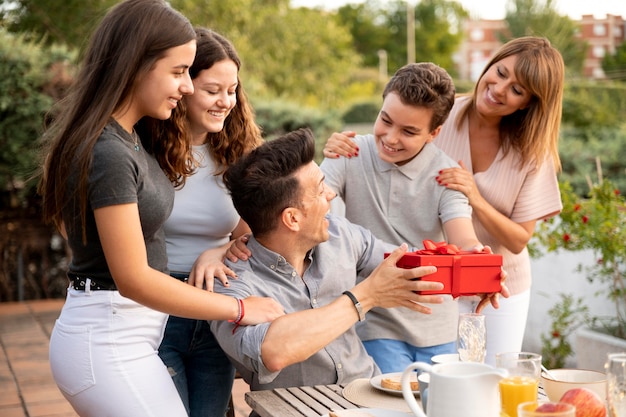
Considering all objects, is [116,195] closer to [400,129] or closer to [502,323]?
[400,129]

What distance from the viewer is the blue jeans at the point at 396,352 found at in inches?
108

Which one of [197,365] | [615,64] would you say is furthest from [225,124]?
[615,64]

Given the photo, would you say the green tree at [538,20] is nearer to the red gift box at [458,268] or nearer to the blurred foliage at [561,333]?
the blurred foliage at [561,333]

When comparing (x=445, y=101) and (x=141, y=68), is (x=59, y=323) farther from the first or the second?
(x=445, y=101)

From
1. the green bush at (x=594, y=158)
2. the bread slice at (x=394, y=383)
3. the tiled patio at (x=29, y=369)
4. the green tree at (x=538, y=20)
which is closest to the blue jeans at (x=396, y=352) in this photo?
the bread slice at (x=394, y=383)

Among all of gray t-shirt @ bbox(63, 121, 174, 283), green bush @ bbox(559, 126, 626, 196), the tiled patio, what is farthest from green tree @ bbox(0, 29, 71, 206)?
green bush @ bbox(559, 126, 626, 196)

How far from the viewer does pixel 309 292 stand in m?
2.47

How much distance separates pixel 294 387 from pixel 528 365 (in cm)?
74

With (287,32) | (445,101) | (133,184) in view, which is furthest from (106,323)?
(287,32)

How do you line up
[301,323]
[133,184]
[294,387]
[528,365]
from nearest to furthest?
[528,365] → [133,184] → [301,323] → [294,387]

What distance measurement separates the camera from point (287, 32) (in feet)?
79.9

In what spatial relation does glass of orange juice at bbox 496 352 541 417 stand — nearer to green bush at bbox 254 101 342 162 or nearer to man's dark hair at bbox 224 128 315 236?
man's dark hair at bbox 224 128 315 236

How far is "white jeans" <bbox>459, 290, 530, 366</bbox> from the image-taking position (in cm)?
322

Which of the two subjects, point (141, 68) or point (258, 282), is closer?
point (141, 68)
